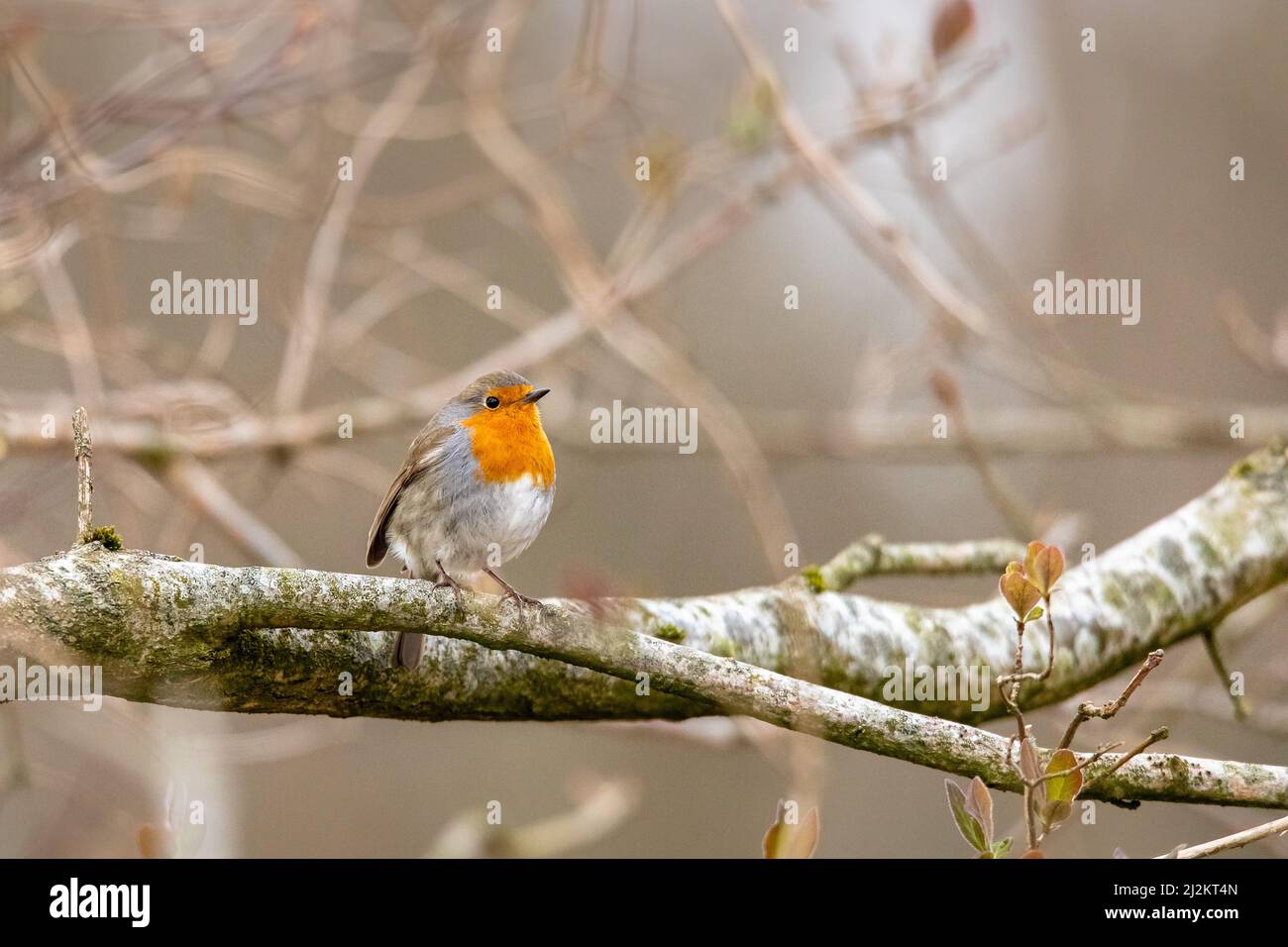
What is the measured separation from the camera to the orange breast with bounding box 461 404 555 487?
3.43m

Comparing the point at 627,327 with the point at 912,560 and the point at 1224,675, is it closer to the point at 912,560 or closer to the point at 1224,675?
the point at 912,560

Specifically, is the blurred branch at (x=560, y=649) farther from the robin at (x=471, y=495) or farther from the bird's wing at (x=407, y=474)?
the bird's wing at (x=407, y=474)

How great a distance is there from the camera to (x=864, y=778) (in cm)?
867

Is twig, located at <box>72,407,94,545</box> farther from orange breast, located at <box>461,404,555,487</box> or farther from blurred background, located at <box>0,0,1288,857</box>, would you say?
orange breast, located at <box>461,404,555,487</box>

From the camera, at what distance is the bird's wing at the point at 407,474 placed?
3.54m

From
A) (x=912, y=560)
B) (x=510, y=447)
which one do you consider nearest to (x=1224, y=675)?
(x=912, y=560)

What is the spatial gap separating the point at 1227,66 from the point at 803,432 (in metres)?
5.50

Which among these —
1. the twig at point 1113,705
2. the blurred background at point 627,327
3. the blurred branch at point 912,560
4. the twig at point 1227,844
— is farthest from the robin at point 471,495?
the twig at point 1227,844

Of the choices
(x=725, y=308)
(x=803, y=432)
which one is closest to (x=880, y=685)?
(x=803, y=432)

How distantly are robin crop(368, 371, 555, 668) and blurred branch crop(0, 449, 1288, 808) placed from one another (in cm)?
→ 71

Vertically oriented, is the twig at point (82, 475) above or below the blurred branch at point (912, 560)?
above

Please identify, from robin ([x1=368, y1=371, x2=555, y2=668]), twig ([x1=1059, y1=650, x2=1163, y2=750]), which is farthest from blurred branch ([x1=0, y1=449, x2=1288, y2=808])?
robin ([x1=368, y1=371, x2=555, y2=668])

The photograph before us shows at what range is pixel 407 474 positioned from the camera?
11.7 feet
